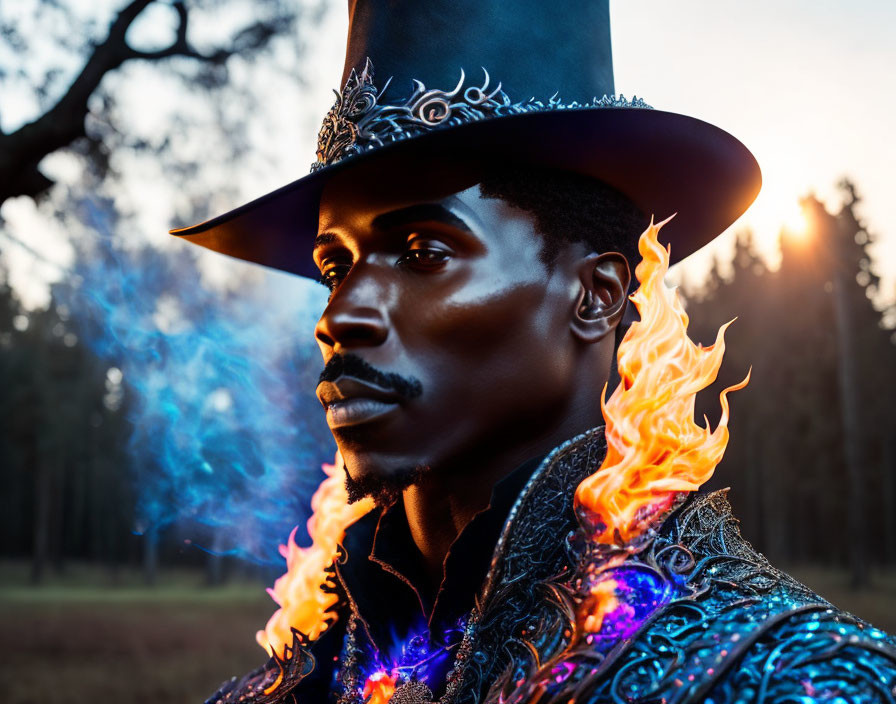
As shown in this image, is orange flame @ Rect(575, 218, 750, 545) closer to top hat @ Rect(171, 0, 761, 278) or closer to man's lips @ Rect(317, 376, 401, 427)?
top hat @ Rect(171, 0, 761, 278)

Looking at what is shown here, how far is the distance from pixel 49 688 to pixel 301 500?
9.32 meters

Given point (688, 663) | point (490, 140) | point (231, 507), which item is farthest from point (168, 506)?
point (688, 663)

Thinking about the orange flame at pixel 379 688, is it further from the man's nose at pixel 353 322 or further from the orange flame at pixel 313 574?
the man's nose at pixel 353 322

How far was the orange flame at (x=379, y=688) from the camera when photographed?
2622 millimetres

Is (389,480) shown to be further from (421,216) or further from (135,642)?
(135,642)

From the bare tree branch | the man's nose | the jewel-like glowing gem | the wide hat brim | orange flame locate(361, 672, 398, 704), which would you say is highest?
the bare tree branch

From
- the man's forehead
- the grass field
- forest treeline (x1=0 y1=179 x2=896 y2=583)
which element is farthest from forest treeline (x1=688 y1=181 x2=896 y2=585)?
the man's forehead

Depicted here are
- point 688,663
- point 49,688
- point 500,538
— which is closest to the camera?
point 688,663

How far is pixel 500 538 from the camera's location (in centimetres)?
221

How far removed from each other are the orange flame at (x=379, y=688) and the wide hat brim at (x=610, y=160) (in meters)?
1.66

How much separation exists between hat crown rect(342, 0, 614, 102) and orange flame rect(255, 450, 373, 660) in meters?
1.64

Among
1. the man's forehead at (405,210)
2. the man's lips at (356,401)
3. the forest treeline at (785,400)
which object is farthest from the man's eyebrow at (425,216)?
the forest treeline at (785,400)

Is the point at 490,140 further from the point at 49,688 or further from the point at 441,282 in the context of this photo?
the point at 49,688

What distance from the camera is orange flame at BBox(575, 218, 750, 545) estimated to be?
209cm
